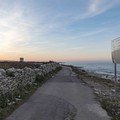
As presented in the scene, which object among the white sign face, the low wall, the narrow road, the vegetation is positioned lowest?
the narrow road

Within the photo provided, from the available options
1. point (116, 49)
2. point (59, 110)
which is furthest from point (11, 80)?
point (116, 49)

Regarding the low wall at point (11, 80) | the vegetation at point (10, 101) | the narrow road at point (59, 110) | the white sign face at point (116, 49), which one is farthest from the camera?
the low wall at point (11, 80)

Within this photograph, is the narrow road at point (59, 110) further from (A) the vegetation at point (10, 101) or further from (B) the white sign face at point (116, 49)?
(B) the white sign face at point (116, 49)

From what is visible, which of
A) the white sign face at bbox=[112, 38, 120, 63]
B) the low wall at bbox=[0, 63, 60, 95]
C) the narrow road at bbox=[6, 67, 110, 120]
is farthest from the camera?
the low wall at bbox=[0, 63, 60, 95]

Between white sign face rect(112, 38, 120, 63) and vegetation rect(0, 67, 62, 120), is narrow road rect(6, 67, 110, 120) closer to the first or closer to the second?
vegetation rect(0, 67, 62, 120)

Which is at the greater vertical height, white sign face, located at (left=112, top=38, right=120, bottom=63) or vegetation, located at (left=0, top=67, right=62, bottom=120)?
white sign face, located at (left=112, top=38, right=120, bottom=63)

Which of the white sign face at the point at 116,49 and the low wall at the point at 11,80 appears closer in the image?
the white sign face at the point at 116,49

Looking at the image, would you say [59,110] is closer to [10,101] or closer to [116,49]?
[10,101]

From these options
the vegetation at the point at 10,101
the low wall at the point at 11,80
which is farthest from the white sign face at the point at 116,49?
the low wall at the point at 11,80

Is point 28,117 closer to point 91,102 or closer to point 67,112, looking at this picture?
point 67,112

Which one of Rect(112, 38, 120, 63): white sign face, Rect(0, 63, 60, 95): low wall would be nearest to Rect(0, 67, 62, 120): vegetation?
Rect(0, 63, 60, 95): low wall

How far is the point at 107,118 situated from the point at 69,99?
4558 mm

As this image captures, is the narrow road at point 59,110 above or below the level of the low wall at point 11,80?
below

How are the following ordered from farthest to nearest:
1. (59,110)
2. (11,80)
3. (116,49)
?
(11,80) → (116,49) → (59,110)
